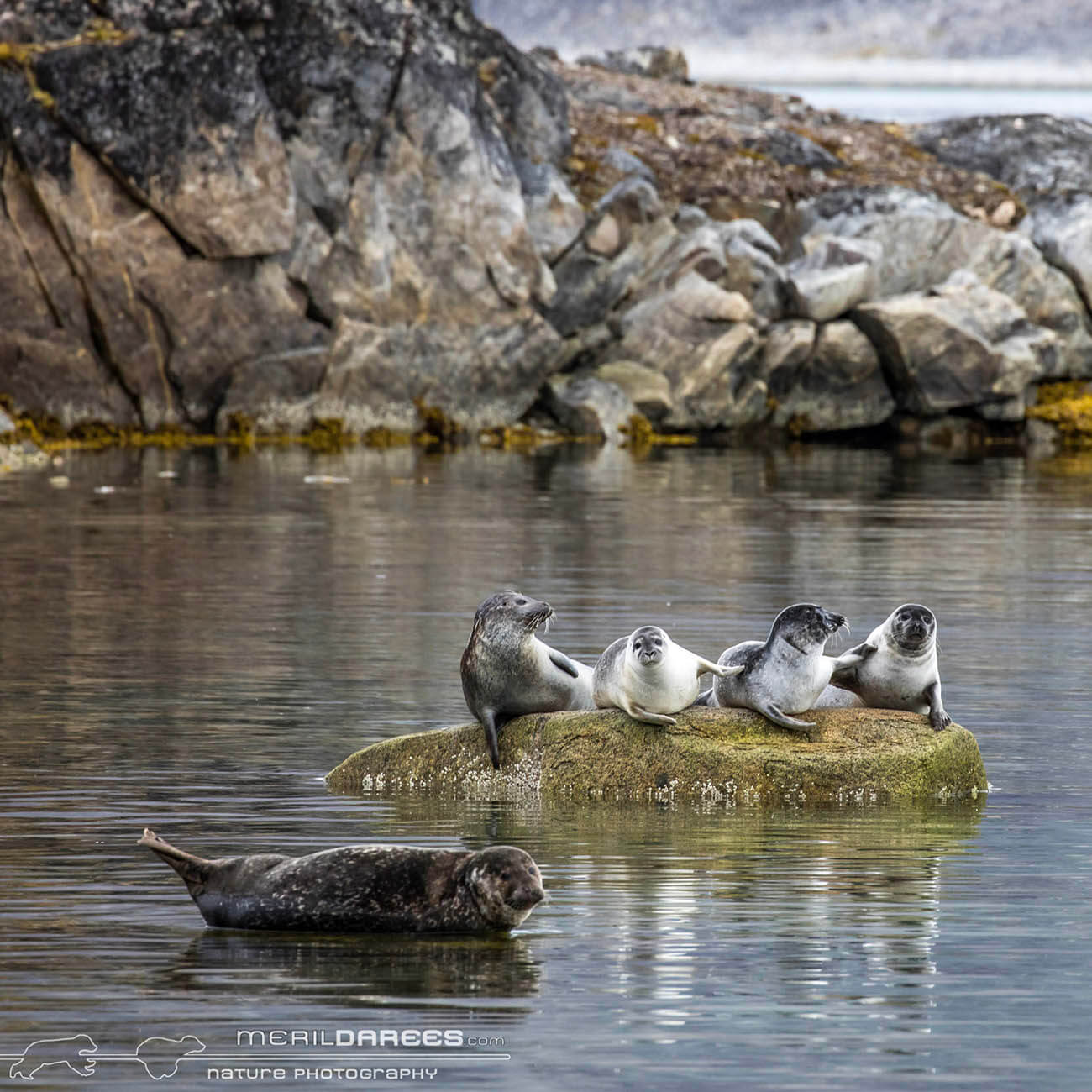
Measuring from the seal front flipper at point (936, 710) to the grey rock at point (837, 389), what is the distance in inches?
2110

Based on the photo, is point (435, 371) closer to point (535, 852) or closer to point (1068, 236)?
point (1068, 236)

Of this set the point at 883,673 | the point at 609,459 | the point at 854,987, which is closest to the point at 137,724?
the point at 883,673

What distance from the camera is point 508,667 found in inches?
516

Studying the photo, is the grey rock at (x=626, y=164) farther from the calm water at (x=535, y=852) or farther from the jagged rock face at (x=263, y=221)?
the calm water at (x=535, y=852)

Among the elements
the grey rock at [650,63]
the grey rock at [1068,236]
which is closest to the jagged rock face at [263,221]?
the grey rock at [1068,236]

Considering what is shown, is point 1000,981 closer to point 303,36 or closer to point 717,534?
point 717,534

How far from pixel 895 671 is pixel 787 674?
0.86 meters

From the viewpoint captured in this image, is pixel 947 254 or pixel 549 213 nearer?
pixel 549 213

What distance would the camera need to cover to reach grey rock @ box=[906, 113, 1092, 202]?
82188mm

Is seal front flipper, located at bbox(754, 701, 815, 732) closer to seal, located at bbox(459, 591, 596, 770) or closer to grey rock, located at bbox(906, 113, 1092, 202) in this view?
seal, located at bbox(459, 591, 596, 770)

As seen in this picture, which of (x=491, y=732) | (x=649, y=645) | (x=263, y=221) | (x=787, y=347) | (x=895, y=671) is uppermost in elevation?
(x=263, y=221)

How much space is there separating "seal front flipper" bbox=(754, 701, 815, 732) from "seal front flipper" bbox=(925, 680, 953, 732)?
0.76 metres

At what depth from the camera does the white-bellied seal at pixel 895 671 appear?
43.1 ft

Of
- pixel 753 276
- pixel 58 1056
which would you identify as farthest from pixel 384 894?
pixel 753 276
